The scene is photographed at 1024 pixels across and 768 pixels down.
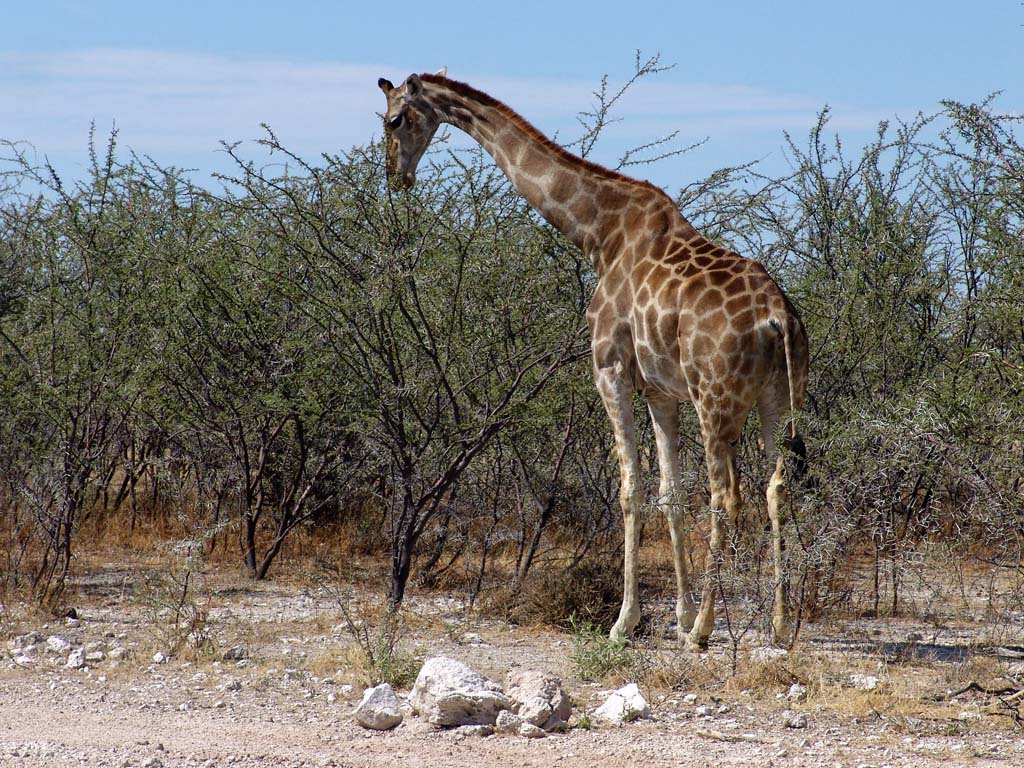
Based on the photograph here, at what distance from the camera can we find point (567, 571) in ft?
28.7

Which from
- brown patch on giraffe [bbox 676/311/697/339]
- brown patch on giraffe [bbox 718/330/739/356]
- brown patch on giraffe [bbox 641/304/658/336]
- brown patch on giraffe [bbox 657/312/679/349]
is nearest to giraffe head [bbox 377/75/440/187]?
brown patch on giraffe [bbox 641/304/658/336]

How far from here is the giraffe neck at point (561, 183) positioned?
27.2 feet

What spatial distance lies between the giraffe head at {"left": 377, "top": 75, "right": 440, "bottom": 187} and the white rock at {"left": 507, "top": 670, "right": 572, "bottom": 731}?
3.66 metres

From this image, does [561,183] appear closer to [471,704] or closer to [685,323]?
[685,323]

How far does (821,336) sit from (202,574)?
5.01m

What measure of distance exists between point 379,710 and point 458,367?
3.61 metres

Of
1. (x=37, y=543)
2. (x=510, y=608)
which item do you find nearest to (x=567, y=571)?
(x=510, y=608)

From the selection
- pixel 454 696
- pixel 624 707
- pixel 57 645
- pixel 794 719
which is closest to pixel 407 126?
pixel 57 645

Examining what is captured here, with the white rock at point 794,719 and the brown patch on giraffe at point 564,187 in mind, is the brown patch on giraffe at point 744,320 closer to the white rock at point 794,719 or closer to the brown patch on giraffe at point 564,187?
the brown patch on giraffe at point 564,187

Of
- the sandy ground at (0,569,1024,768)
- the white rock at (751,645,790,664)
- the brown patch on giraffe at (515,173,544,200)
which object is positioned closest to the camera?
the sandy ground at (0,569,1024,768)

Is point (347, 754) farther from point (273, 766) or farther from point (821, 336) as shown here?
point (821, 336)

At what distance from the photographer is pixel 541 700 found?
5.88 meters

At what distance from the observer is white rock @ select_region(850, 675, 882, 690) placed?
641cm

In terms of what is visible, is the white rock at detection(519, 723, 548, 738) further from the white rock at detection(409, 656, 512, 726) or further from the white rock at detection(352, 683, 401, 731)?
the white rock at detection(352, 683, 401, 731)
